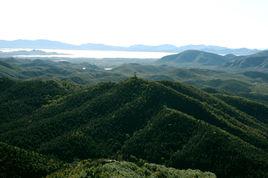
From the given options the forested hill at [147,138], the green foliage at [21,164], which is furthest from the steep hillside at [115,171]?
the forested hill at [147,138]

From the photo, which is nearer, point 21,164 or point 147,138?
point 21,164

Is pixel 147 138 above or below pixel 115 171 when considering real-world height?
below

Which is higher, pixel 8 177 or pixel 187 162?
pixel 8 177

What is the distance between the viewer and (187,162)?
154 meters

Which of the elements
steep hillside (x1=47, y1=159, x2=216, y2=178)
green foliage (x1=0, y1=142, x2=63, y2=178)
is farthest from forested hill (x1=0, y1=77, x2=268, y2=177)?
steep hillside (x1=47, y1=159, x2=216, y2=178)

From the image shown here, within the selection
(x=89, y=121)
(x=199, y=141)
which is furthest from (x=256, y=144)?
(x=89, y=121)

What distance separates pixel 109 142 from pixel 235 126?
6847 centimetres

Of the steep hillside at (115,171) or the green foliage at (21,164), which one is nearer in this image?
the steep hillside at (115,171)

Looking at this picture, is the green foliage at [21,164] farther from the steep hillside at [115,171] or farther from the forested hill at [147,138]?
the forested hill at [147,138]

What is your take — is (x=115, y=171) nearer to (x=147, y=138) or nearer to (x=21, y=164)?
(x=21, y=164)

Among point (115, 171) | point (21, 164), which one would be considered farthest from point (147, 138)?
point (115, 171)

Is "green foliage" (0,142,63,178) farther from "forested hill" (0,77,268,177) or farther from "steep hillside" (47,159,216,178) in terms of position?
"forested hill" (0,77,268,177)

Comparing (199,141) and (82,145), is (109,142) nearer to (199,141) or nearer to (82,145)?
(82,145)

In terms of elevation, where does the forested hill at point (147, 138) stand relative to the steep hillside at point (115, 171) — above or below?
below
